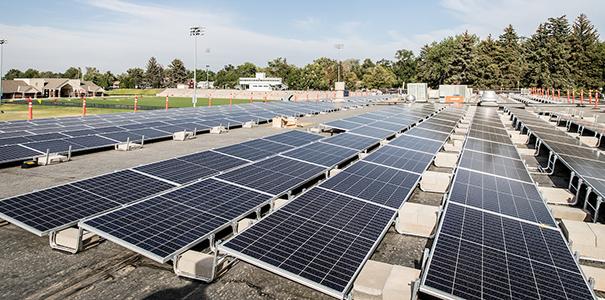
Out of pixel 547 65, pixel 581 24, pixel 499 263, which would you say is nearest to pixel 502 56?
pixel 547 65

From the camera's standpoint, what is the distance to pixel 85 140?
2112cm

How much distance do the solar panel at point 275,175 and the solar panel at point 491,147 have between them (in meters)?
9.11

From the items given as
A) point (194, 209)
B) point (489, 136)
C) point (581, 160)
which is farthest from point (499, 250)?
point (489, 136)

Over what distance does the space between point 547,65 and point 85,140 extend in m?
126

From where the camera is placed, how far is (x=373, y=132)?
23.4 meters

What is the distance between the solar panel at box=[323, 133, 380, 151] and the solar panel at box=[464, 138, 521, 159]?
4645 millimetres

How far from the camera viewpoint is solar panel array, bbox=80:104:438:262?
754 cm

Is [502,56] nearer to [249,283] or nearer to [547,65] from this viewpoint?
[547,65]

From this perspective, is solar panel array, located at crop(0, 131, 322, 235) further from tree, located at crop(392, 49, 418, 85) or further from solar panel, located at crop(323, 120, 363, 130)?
tree, located at crop(392, 49, 418, 85)

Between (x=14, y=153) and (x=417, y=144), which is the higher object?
(x=417, y=144)

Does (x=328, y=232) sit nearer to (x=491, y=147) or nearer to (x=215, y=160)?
(x=215, y=160)

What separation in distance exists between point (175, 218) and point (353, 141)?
1262cm

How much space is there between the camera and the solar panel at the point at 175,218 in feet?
24.6

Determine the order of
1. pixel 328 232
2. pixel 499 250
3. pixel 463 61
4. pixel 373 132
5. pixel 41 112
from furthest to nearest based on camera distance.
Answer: pixel 463 61 → pixel 41 112 → pixel 373 132 → pixel 328 232 → pixel 499 250
